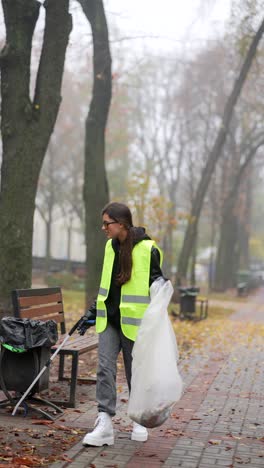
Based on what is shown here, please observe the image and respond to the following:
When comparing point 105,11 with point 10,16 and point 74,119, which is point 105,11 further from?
point 74,119

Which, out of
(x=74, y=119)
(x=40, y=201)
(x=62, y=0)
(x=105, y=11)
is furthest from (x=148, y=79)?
(x=62, y=0)

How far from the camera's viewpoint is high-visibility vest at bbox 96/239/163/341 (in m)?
5.86

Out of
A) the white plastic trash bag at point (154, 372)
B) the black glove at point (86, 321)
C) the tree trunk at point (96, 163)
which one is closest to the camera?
the white plastic trash bag at point (154, 372)

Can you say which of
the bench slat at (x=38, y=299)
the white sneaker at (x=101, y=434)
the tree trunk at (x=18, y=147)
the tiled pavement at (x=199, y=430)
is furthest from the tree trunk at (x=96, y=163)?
the white sneaker at (x=101, y=434)

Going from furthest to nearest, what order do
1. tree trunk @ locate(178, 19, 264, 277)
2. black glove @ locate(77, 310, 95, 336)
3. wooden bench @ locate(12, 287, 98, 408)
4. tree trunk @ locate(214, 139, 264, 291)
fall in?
tree trunk @ locate(214, 139, 264, 291), tree trunk @ locate(178, 19, 264, 277), wooden bench @ locate(12, 287, 98, 408), black glove @ locate(77, 310, 95, 336)

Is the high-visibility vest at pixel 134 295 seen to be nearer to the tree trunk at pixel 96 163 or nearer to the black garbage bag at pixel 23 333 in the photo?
the black garbage bag at pixel 23 333

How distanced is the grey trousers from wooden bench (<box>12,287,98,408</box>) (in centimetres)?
119

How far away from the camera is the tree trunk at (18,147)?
9070mm

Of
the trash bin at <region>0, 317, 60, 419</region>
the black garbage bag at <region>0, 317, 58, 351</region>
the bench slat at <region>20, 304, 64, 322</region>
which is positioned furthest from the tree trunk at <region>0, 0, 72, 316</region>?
the black garbage bag at <region>0, 317, 58, 351</region>

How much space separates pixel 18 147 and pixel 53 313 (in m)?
2.02

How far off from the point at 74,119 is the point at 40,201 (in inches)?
361

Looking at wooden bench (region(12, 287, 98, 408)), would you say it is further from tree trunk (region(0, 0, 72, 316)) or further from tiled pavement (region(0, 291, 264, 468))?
tree trunk (region(0, 0, 72, 316))

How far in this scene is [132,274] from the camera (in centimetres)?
592

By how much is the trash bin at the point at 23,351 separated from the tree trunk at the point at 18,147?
2311mm
